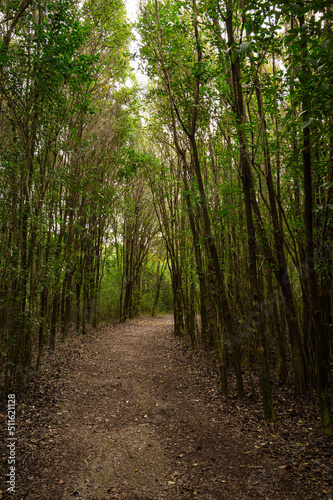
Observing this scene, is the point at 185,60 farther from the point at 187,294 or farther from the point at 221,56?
the point at 187,294

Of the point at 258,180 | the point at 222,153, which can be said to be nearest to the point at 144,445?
the point at 258,180

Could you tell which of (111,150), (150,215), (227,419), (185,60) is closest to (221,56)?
(185,60)

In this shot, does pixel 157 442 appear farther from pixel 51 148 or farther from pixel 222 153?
pixel 51 148

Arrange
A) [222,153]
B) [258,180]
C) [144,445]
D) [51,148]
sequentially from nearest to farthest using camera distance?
1. [144,445]
2. [258,180]
3. [51,148]
4. [222,153]

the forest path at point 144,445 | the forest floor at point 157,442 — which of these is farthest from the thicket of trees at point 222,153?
the forest path at point 144,445

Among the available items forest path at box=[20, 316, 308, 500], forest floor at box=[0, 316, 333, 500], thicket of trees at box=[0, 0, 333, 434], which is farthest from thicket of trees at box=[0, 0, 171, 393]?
forest path at box=[20, 316, 308, 500]

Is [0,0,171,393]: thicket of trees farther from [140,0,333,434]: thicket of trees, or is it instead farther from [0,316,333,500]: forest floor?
[140,0,333,434]: thicket of trees

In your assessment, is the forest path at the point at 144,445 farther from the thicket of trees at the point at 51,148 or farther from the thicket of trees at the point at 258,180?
the thicket of trees at the point at 51,148

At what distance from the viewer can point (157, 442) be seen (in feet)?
13.0

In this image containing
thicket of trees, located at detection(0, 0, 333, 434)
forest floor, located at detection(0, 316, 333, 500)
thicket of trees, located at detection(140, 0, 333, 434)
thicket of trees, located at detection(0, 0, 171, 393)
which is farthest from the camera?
thicket of trees, located at detection(0, 0, 171, 393)

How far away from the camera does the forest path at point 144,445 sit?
9.99ft

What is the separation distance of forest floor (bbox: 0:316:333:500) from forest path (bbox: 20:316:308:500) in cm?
1

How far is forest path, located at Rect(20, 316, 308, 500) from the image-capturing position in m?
3.05

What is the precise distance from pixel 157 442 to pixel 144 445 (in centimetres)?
20
